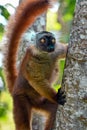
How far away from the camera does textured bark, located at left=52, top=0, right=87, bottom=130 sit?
252 centimetres

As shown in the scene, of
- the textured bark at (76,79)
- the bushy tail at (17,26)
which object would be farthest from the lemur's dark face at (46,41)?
the textured bark at (76,79)

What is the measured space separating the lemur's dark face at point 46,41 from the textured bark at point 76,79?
1.07m

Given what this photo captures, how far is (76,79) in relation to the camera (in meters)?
2.55

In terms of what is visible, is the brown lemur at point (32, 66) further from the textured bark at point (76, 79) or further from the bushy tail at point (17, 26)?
the textured bark at point (76, 79)

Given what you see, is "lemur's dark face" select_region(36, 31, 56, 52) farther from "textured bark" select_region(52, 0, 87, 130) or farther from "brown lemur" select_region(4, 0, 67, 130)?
"textured bark" select_region(52, 0, 87, 130)

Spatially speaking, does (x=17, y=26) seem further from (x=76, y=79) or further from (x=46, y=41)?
(x=76, y=79)

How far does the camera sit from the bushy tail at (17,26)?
140 inches

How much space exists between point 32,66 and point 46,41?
30 cm

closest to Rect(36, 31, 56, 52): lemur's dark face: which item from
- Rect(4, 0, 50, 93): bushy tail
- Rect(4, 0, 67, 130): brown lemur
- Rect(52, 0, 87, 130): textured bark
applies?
Rect(4, 0, 67, 130): brown lemur

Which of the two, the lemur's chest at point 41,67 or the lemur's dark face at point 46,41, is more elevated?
the lemur's dark face at point 46,41

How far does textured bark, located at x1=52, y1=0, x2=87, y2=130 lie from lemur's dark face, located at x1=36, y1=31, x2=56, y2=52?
3.50 feet

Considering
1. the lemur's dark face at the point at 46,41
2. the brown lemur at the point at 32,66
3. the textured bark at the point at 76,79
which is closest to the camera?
the textured bark at the point at 76,79

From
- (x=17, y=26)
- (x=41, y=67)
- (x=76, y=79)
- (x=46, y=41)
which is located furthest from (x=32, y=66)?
(x=76, y=79)

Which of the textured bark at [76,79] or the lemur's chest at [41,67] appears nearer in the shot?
the textured bark at [76,79]
